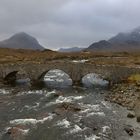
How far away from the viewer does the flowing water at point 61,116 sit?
30328mm

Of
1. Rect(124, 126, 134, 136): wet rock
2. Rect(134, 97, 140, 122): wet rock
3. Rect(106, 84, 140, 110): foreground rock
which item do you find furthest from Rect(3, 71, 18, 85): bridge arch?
Rect(124, 126, 134, 136): wet rock

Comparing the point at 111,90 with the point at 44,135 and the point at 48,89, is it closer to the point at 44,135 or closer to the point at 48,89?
the point at 48,89

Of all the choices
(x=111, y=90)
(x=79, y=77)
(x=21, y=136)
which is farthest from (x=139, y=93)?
(x=21, y=136)

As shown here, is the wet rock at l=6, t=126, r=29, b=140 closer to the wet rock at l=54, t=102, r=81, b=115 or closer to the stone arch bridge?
the wet rock at l=54, t=102, r=81, b=115

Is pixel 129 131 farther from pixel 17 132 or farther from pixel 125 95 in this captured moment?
pixel 125 95

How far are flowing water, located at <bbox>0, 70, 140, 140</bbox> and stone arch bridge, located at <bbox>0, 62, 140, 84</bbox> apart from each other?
5489mm

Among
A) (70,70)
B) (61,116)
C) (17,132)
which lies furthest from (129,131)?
(70,70)

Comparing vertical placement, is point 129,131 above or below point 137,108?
below

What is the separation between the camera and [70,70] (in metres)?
58.7

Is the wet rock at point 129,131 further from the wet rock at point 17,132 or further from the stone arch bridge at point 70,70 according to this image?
the stone arch bridge at point 70,70

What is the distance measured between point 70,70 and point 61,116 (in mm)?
22469

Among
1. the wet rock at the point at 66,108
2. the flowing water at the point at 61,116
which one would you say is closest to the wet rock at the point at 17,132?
the flowing water at the point at 61,116

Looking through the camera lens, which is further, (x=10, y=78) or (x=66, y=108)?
(x=10, y=78)

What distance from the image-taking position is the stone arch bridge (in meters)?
55.9
